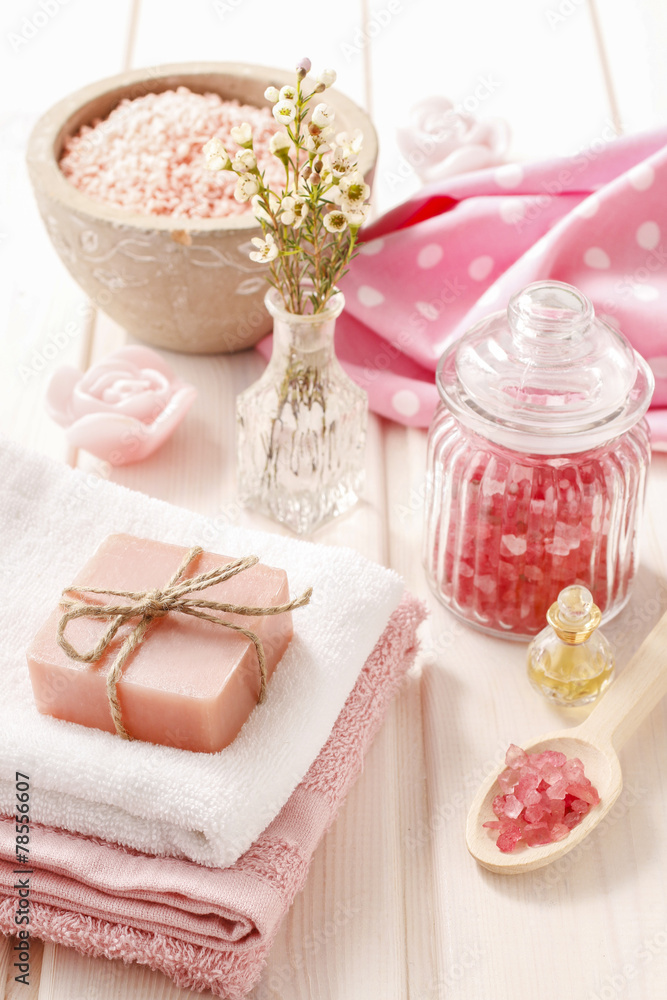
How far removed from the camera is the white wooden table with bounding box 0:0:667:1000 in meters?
0.79

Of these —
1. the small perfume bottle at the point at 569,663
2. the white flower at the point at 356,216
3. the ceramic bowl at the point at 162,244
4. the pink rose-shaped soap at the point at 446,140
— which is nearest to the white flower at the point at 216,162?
the white flower at the point at 356,216

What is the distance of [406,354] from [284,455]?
27cm

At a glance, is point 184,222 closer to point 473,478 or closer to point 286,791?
point 473,478

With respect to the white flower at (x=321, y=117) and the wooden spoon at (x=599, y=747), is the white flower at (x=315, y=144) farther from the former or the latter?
the wooden spoon at (x=599, y=747)

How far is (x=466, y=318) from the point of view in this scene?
1.28 meters

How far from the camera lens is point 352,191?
3.00ft

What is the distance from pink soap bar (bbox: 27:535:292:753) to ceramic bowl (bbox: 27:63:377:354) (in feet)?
1.43

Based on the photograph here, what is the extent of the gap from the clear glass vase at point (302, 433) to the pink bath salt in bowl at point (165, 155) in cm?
22

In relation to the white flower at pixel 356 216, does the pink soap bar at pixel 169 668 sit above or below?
below

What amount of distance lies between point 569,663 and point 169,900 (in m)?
0.39

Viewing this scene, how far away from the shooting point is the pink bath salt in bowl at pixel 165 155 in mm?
1216

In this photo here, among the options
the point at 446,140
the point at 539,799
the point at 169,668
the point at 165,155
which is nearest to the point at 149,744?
the point at 169,668

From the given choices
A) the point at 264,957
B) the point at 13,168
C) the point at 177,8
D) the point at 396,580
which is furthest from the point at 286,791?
the point at 177,8

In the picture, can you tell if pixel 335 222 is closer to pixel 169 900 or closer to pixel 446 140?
pixel 169 900
